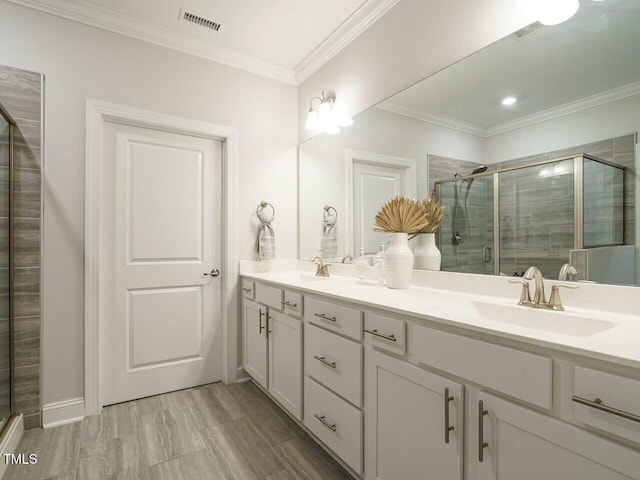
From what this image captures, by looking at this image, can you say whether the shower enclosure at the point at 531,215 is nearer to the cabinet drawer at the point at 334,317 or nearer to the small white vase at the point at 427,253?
the small white vase at the point at 427,253

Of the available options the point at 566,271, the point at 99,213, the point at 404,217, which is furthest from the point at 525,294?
the point at 99,213

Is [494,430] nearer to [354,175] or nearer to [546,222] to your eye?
[546,222]

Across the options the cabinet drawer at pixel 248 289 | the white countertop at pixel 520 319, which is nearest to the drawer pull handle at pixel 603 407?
the white countertop at pixel 520 319

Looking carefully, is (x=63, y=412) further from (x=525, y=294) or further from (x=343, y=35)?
(x=343, y=35)

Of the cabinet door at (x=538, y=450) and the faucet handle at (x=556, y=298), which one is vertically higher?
the faucet handle at (x=556, y=298)

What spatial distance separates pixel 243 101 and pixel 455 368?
2487 mm

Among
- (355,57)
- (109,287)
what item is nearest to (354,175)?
(355,57)

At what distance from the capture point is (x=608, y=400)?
0.73 m

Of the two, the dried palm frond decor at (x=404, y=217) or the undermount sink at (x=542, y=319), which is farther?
the dried palm frond decor at (x=404, y=217)

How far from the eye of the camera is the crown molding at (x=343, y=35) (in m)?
2.05

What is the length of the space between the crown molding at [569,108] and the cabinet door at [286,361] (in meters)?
1.37

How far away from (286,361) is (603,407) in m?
1.50

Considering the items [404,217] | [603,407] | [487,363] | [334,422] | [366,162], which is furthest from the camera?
[366,162]

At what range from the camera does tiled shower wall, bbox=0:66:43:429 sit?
6.28ft
